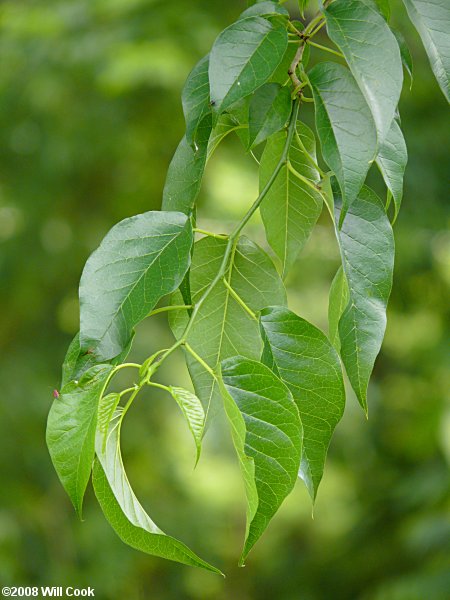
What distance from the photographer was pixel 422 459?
2.74m

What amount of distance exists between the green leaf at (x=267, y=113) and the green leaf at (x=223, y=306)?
6cm

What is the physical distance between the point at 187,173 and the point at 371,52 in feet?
0.36

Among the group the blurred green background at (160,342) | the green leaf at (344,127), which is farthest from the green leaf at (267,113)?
the blurred green background at (160,342)

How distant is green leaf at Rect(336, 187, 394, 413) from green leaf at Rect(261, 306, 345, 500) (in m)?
0.01

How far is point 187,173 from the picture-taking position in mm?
454

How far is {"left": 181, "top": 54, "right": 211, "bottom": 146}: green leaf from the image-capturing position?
43 cm

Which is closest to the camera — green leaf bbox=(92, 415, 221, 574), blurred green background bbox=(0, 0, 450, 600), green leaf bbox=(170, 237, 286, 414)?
green leaf bbox=(92, 415, 221, 574)

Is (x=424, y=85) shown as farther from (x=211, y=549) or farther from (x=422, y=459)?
(x=211, y=549)

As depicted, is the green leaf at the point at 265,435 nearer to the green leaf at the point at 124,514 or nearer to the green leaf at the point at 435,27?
the green leaf at the point at 124,514

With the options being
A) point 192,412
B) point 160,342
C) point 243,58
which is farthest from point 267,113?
point 160,342

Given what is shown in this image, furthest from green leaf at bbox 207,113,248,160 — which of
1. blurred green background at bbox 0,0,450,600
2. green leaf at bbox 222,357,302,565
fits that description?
blurred green background at bbox 0,0,450,600

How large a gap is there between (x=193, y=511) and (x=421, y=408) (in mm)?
750

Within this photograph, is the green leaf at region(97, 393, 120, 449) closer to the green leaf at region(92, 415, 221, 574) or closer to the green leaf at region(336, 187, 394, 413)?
the green leaf at region(92, 415, 221, 574)

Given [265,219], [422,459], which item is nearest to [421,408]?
[422,459]
